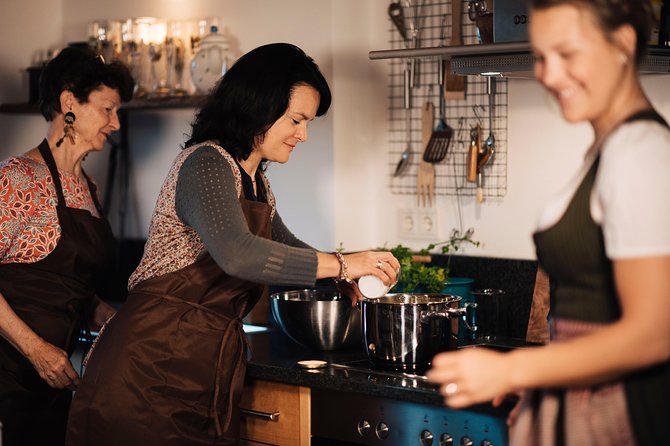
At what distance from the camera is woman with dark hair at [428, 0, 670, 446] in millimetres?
1259

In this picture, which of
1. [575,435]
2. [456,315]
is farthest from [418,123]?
[575,435]

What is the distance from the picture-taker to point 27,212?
8.79ft

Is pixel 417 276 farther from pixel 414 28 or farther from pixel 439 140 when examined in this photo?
pixel 414 28

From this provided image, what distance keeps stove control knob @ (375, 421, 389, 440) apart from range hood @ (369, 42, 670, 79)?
88cm

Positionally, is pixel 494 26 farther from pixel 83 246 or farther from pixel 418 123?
pixel 83 246

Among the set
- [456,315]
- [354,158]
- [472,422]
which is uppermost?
[354,158]

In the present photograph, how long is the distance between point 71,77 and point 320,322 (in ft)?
3.30

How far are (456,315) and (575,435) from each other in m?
0.93

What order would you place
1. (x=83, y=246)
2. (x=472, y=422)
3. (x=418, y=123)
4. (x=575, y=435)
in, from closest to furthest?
1. (x=575, y=435)
2. (x=472, y=422)
3. (x=83, y=246)
4. (x=418, y=123)

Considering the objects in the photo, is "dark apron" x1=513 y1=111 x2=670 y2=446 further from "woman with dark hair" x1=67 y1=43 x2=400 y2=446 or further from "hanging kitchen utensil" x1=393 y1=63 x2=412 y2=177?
"hanging kitchen utensil" x1=393 y1=63 x2=412 y2=177

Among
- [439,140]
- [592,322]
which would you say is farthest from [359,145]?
[592,322]

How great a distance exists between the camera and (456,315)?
2.32 meters

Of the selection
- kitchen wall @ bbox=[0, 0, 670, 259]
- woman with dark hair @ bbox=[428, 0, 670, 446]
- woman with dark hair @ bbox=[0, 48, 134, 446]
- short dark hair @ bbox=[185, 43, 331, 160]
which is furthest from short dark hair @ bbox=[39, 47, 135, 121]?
woman with dark hair @ bbox=[428, 0, 670, 446]

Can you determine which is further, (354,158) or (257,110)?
(354,158)
